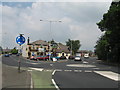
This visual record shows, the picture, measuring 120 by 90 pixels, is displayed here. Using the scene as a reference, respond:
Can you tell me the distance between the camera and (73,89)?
816cm

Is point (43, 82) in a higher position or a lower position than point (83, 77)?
higher

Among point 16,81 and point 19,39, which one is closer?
point 16,81

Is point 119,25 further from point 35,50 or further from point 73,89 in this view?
point 35,50

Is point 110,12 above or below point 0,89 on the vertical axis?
above

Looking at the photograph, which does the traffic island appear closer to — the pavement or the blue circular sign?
the pavement

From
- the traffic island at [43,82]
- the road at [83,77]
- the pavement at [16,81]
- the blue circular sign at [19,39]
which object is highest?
the blue circular sign at [19,39]

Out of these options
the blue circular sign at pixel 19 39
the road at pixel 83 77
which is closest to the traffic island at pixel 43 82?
the road at pixel 83 77

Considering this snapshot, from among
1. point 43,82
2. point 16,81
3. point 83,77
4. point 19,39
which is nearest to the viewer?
point 16,81

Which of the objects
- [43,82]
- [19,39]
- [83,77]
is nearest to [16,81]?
[43,82]

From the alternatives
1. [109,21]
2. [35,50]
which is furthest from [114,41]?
[35,50]

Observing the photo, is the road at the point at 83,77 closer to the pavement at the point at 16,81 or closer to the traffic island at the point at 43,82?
the traffic island at the point at 43,82

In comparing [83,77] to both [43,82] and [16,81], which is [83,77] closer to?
[43,82]

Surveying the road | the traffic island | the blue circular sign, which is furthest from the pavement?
the blue circular sign

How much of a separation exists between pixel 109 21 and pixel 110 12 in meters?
1.65
